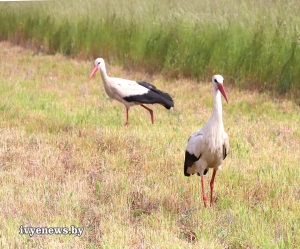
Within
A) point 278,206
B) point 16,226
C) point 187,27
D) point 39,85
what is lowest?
point 16,226

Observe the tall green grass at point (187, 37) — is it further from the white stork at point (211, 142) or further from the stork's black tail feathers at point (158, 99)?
the white stork at point (211, 142)

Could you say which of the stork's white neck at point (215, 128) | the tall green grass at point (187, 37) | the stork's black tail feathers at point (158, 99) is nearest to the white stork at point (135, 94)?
the stork's black tail feathers at point (158, 99)

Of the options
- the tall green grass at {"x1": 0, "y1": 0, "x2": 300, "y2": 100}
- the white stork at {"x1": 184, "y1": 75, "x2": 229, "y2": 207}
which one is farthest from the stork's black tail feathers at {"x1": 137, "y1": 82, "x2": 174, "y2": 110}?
the white stork at {"x1": 184, "y1": 75, "x2": 229, "y2": 207}

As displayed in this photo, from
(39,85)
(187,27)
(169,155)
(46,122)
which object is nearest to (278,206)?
(169,155)

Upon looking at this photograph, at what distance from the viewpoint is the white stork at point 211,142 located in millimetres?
4148

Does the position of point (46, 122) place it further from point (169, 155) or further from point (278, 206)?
point (278, 206)

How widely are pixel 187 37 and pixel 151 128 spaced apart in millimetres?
4509

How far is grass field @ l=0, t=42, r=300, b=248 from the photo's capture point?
3762 millimetres

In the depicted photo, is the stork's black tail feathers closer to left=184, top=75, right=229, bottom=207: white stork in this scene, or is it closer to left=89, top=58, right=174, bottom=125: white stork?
left=89, top=58, right=174, bottom=125: white stork

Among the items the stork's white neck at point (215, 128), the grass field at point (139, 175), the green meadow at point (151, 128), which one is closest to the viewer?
the grass field at point (139, 175)

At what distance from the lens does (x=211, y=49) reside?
1038cm

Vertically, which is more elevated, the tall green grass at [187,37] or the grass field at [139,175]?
the tall green grass at [187,37]

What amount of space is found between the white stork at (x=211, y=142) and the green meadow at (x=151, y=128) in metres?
0.35

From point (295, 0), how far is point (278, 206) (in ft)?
24.9
